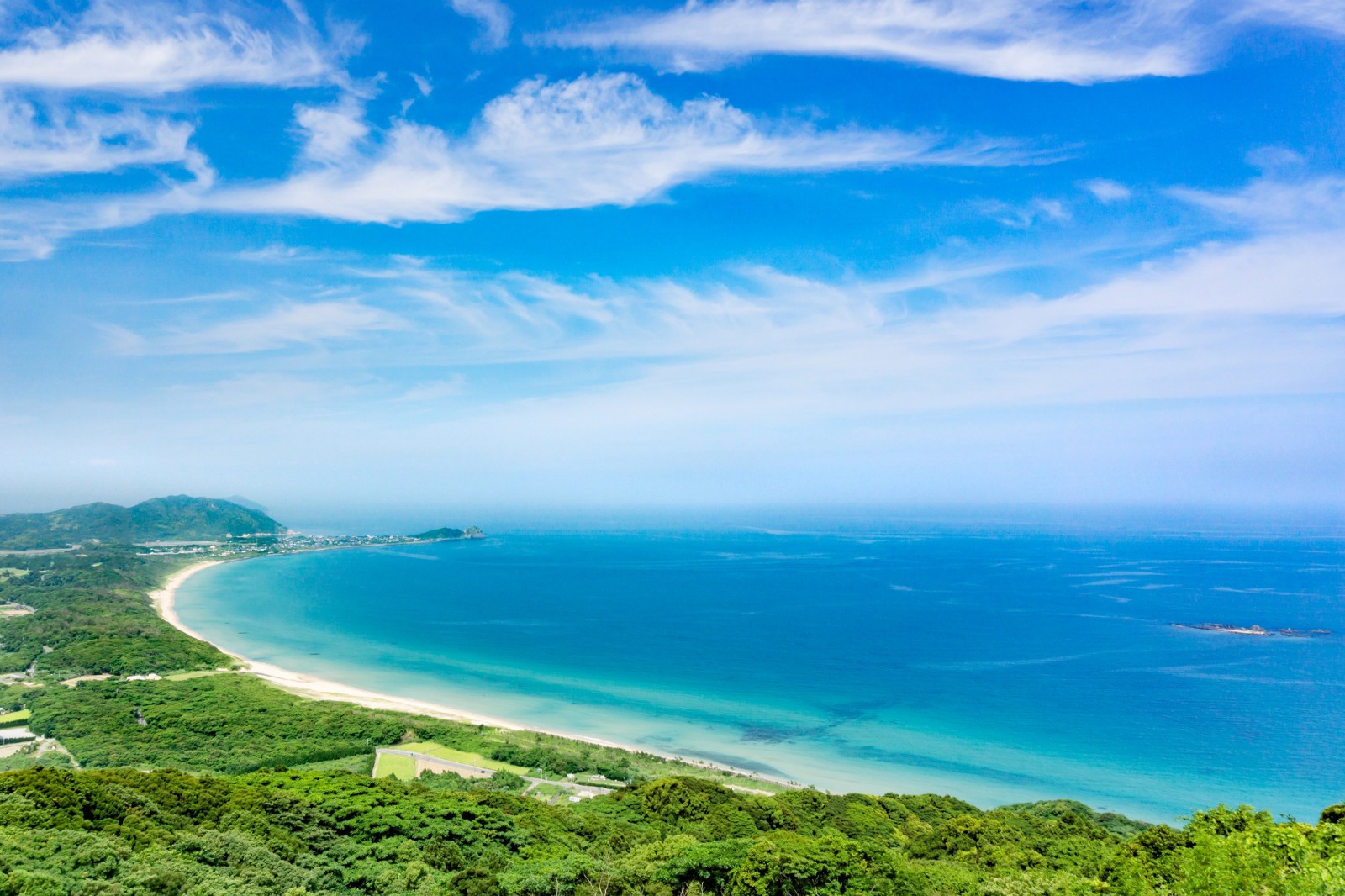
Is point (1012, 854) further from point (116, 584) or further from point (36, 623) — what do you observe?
point (116, 584)

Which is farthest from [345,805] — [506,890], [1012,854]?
[1012,854]

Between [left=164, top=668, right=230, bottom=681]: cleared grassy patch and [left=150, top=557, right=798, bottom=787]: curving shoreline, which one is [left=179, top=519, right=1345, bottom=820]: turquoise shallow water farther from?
[left=164, top=668, right=230, bottom=681]: cleared grassy patch

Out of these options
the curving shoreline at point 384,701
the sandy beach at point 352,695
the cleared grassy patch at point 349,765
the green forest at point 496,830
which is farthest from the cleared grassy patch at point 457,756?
the sandy beach at point 352,695

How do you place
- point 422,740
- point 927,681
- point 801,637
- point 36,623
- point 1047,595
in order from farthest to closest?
point 1047,595 < point 801,637 < point 36,623 < point 927,681 < point 422,740

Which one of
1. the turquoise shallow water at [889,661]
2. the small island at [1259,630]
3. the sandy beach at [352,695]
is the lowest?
the sandy beach at [352,695]

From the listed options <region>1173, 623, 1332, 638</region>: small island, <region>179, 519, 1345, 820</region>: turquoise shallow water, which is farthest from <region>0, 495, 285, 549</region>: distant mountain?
<region>1173, 623, 1332, 638</region>: small island

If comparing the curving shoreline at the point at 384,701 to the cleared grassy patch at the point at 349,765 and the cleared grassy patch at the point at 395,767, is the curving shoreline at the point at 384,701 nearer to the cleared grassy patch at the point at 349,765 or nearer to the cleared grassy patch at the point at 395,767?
the cleared grassy patch at the point at 395,767

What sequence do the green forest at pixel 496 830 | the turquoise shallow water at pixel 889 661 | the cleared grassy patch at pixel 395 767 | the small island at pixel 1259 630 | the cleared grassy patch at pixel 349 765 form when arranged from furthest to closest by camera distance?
the small island at pixel 1259 630, the turquoise shallow water at pixel 889 661, the cleared grassy patch at pixel 349 765, the cleared grassy patch at pixel 395 767, the green forest at pixel 496 830
